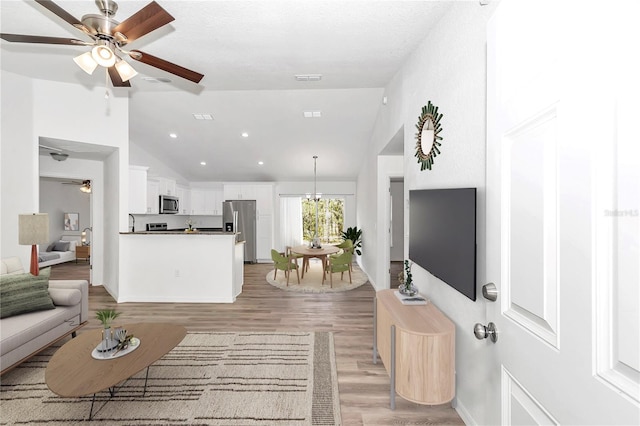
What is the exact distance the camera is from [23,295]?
105 inches

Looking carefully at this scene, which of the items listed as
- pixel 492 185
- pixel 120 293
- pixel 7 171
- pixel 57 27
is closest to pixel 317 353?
pixel 492 185

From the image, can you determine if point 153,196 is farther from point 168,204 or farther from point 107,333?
point 107,333

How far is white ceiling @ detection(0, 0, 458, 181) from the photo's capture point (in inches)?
90.7

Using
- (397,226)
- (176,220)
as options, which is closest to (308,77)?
(397,226)

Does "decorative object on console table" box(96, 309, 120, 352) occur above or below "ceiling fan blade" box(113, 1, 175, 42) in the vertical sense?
below

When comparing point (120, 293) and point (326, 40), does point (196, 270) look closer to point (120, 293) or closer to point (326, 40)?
point (120, 293)

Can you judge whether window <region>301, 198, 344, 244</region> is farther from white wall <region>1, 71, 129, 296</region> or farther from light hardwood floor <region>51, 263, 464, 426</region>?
white wall <region>1, 71, 129, 296</region>

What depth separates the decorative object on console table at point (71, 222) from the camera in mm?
7996

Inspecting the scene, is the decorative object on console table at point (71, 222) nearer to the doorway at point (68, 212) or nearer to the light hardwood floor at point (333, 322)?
the doorway at point (68, 212)

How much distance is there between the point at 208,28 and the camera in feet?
8.30

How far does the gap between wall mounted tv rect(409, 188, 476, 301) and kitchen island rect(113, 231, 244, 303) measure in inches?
123

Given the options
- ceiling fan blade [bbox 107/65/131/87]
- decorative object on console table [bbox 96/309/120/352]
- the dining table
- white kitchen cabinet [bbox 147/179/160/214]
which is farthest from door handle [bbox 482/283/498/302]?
white kitchen cabinet [bbox 147/179/160/214]

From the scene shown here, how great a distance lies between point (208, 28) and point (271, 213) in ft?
19.1

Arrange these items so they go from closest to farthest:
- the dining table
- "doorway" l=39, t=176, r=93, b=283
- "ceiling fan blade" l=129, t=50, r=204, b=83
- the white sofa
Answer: "ceiling fan blade" l=129, t=50, r=204, b=83, the white sofa, the dining table, "doorway" l=39, t=176, r=93, b=283
